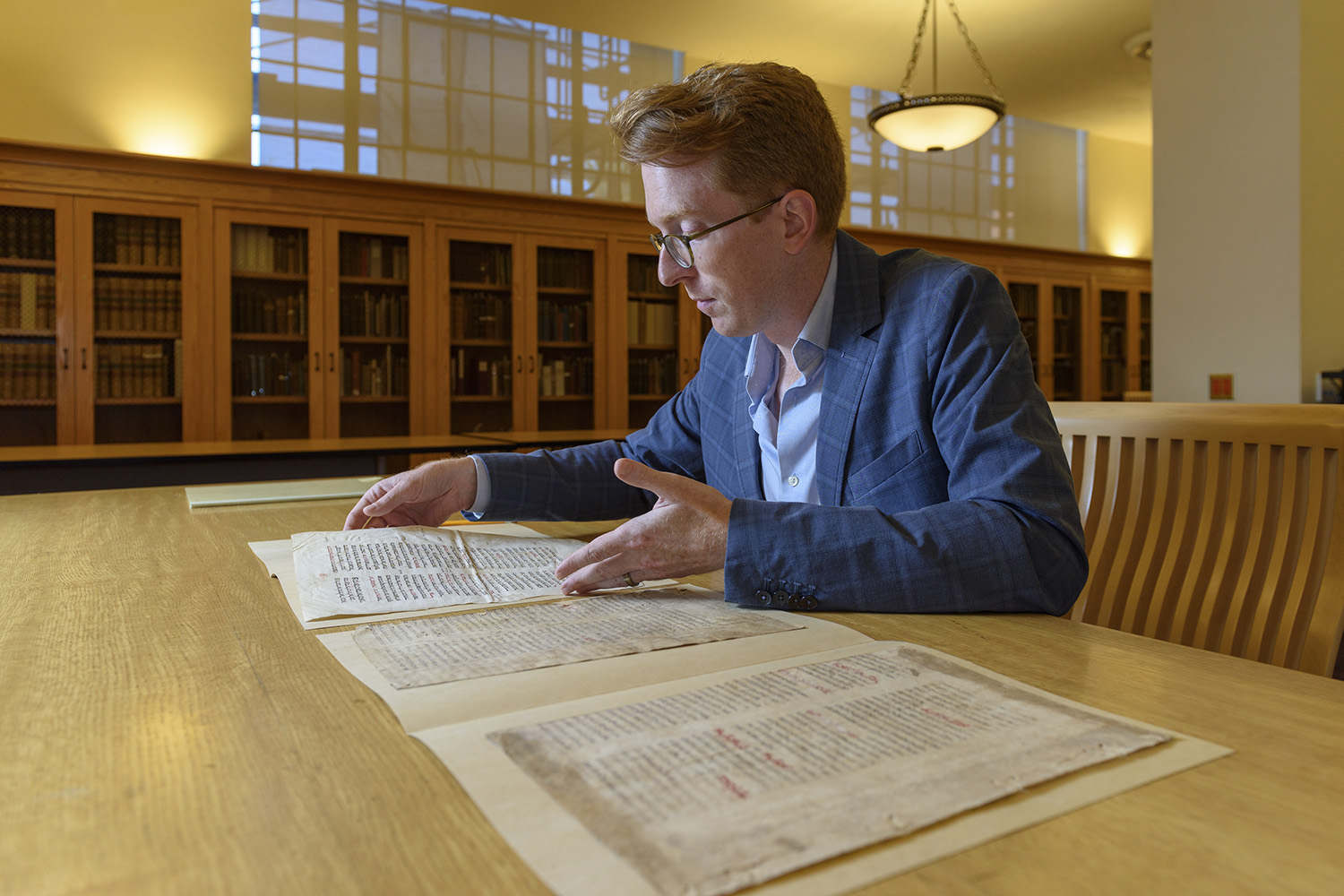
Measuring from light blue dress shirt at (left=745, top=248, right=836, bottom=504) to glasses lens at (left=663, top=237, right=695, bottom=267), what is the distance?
20 cm

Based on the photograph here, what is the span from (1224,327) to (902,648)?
11.1 ft

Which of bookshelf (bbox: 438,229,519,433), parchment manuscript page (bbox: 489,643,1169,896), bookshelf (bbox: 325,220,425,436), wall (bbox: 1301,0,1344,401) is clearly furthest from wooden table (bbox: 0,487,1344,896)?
bookshelf (bbox: 438,229,519,433)

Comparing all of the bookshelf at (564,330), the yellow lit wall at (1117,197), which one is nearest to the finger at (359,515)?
the bookshelf at (564,330)

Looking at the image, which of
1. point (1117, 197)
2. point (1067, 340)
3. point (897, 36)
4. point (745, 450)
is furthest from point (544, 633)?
point (1117, 197)

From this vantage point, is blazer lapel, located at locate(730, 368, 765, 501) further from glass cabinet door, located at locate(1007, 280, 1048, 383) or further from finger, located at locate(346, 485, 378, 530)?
glass cabinet door, located at locate(1007, 280, 1048, 383)

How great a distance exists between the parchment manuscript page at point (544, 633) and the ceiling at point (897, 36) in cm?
526

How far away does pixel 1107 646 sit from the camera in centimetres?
77

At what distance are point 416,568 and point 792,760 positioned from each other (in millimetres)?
667

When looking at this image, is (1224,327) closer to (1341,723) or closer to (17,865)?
(1341,723)

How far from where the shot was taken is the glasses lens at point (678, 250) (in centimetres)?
121

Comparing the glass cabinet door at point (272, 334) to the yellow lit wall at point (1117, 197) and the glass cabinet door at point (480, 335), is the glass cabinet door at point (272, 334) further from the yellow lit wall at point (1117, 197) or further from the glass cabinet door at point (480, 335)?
the yellow lit wall at point (1117, 197)

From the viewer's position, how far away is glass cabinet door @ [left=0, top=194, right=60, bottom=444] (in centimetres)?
444

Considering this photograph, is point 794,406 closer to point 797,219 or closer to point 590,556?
point 797,219

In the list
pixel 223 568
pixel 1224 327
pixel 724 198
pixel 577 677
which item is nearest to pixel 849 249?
pixel 724 198
